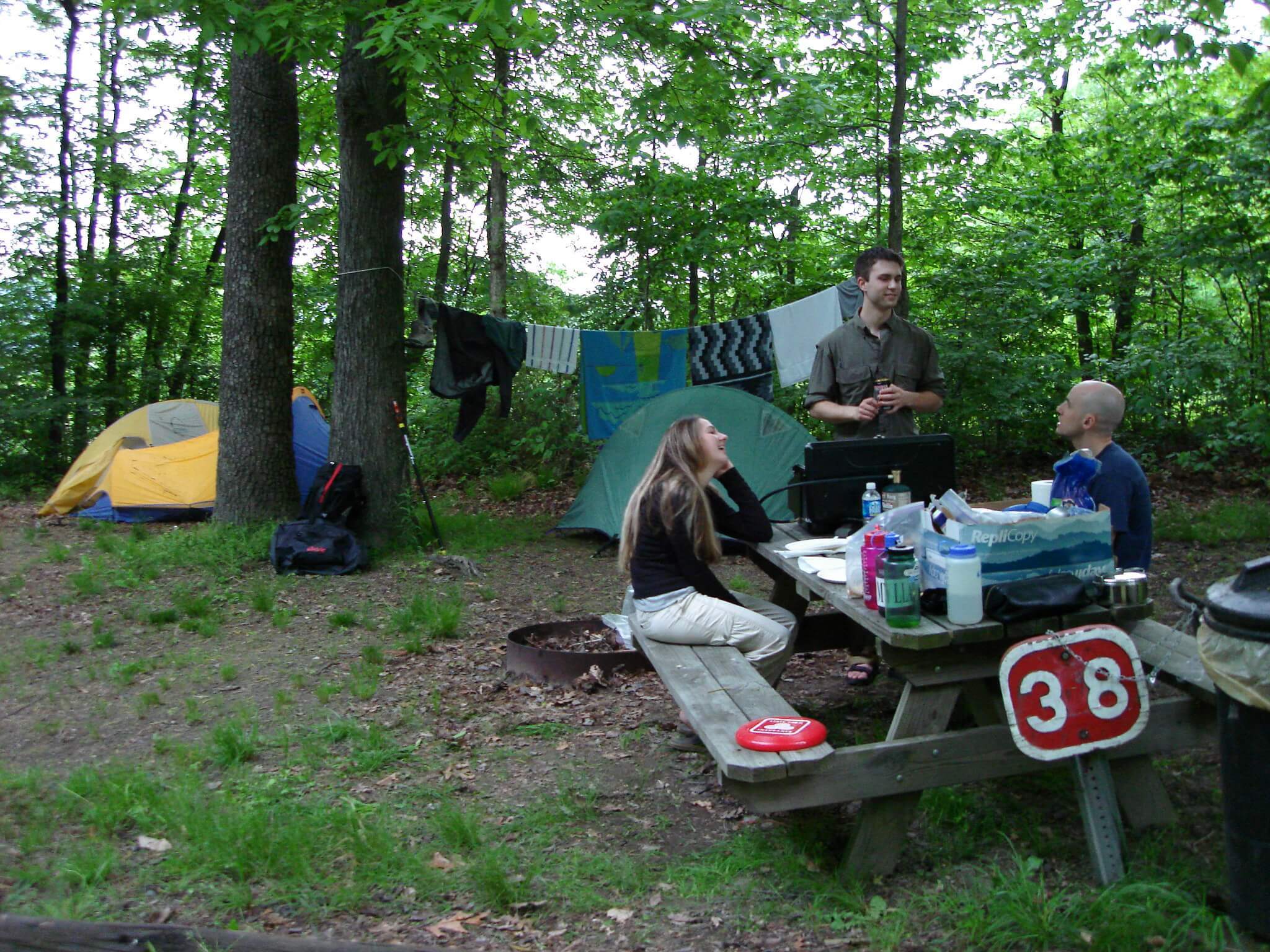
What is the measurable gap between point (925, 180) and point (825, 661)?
6.80 meters

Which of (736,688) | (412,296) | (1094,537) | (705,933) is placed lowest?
(705,933)

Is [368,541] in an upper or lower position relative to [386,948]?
upper

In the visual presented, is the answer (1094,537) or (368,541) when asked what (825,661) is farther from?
(368,541)

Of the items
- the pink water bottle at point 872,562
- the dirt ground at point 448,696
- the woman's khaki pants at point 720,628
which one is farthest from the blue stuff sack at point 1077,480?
the woman's khaki pants at point 720,628

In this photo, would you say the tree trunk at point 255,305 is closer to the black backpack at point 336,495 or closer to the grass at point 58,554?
the black backpack at point 336,495

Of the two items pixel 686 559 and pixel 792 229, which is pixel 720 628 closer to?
pixel 686 559

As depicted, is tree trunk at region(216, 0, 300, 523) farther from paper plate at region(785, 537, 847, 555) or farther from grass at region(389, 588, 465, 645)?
paper plate at region(785, 537, 847, 555)

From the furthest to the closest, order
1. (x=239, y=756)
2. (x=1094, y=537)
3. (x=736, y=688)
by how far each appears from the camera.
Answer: (x=239, y=756), (x=736, y=688), (x=1094, y=537)

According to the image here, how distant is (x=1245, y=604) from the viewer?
222 cm

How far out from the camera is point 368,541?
7180 millimetres

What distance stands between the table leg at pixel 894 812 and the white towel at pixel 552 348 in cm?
550

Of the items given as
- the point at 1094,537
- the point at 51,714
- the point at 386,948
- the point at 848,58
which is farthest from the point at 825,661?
the point at 848,58

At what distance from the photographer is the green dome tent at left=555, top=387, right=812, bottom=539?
25.2 ft

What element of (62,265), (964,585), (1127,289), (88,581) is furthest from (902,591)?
(62,265)
